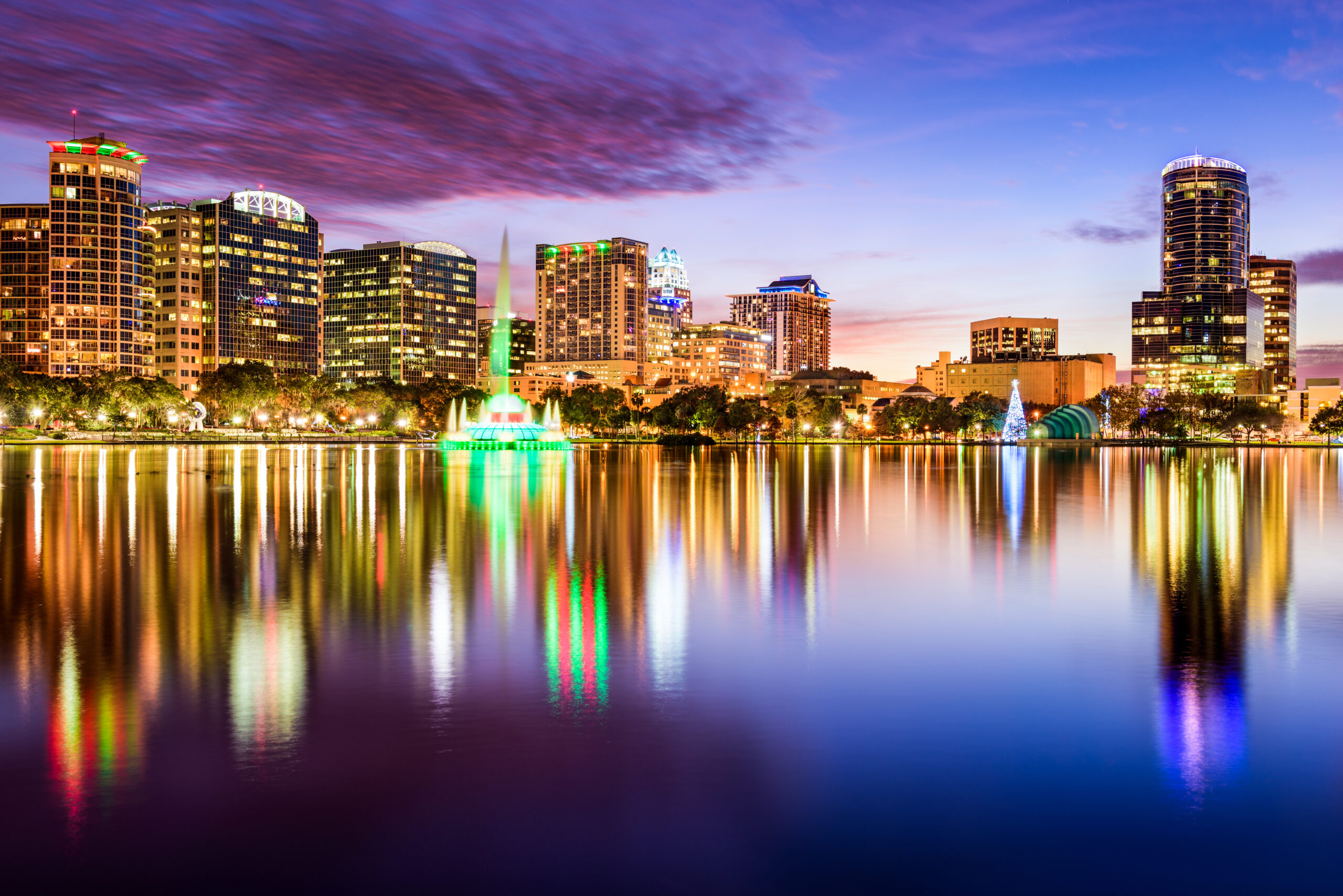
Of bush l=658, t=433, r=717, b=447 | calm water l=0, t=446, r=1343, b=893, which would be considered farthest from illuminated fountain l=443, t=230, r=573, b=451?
calm water l=0, t=446, r=1343, b=893

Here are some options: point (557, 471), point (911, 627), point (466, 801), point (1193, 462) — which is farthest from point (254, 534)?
point (1193, 462)

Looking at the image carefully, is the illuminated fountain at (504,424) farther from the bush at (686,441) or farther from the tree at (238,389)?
the tree at (238,389)

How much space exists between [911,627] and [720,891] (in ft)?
32.9

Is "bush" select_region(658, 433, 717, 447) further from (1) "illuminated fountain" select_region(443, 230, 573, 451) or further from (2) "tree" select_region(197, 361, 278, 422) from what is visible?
(2) "tree" select_region(197, 361, 278, 422)

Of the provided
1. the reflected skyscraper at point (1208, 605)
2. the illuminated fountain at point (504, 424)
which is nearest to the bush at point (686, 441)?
the illuminated fountain at point (504, 424)

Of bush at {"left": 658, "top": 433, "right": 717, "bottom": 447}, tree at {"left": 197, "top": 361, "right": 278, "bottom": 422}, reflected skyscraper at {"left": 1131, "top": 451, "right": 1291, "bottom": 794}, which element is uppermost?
tree at {"left": 197, "top": 361, "right": 278, "bottom": 422}

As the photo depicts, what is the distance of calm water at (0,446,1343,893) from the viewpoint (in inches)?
316

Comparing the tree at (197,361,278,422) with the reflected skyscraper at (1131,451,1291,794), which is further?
the tree at (197,361,278,422)

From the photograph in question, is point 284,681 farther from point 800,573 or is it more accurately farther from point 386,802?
point 800,573

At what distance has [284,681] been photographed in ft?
42.2

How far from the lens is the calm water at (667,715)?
26.3ft

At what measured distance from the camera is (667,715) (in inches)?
454

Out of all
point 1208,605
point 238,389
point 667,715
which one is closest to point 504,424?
point 238,389

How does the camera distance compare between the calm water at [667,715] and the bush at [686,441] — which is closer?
the calm water at [667,715]
